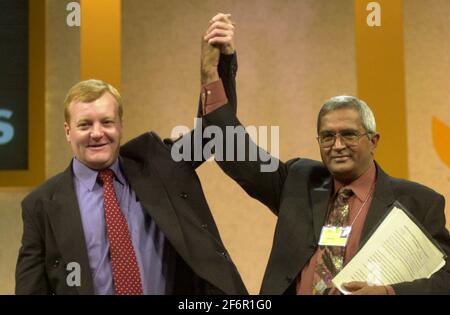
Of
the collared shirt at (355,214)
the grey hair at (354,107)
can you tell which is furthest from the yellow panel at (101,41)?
the collared shirt at (355,214)

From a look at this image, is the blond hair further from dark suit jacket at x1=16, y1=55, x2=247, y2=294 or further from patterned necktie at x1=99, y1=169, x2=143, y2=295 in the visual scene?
patterned necktie at x1=99, y1=169, x2=143, y2=295

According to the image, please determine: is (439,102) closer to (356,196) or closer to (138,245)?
(356,196)

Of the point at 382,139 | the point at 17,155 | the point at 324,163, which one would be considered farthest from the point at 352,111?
the point at 17,155

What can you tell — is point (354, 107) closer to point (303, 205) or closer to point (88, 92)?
point (303, 205)

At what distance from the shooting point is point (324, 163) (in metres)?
2.50

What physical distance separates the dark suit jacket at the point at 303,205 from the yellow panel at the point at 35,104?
157 centimetres

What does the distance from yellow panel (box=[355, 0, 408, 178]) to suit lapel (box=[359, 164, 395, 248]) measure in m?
0.52

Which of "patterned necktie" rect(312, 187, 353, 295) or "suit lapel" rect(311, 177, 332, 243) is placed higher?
"suit lapel" rect(311, 177, 332, 243)

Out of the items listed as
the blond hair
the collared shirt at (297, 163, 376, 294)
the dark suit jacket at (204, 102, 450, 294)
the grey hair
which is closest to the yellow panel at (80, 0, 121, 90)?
the blond hair

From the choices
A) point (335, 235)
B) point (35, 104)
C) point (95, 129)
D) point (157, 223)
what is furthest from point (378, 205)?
point (35, 104)

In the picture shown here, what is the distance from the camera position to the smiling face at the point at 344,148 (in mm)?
2412

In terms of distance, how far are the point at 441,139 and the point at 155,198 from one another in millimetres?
2365

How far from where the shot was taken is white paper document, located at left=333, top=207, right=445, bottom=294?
218 centimetres

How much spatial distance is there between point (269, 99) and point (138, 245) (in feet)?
6.67
